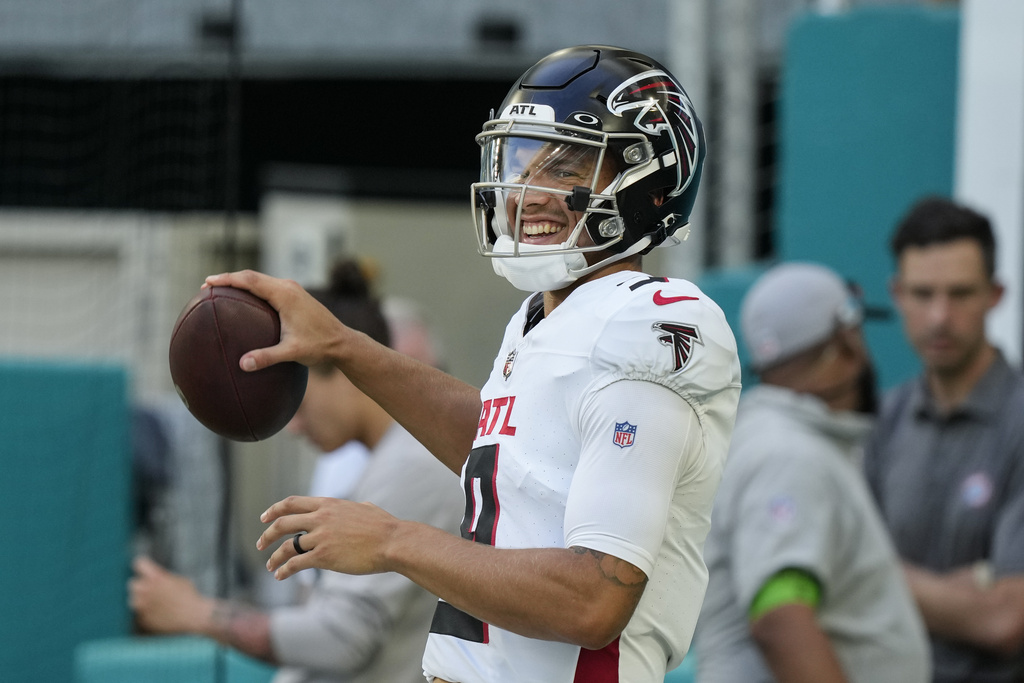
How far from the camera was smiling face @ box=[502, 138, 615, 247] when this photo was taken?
6.64 ft

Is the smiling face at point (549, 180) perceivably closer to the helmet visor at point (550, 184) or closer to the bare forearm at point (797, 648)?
the helmet visor at point (550, 184)

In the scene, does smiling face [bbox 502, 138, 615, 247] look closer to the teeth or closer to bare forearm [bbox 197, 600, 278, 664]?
the teeth

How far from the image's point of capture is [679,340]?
1833mm

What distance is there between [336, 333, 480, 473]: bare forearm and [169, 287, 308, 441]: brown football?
13cm

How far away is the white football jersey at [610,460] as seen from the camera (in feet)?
5.81

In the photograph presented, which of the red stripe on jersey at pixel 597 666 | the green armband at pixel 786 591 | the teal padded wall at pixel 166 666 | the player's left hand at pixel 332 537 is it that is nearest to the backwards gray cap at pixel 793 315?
the green armband at pixel 786 591

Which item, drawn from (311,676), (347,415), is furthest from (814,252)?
(311,676)

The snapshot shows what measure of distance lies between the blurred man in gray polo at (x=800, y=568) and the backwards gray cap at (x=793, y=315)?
0.44 ft

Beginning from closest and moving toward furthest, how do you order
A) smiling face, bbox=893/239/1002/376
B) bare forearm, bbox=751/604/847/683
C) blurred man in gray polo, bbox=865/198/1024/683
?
bare forearm, bbox=751/604/847/683
blurred man in gray polo, bbox=865/198/1024/683
smiling face, bbox=893/239/1002/376

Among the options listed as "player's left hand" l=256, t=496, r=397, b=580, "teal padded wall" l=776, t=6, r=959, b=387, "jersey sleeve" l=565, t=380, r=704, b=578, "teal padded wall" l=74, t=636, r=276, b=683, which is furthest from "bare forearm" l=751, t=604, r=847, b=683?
"teal padded wall" l=776, t=6, r=959, b=387

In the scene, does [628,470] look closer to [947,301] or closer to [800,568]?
[800,568]

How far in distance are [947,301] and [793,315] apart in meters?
0.72

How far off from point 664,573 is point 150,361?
867 cm

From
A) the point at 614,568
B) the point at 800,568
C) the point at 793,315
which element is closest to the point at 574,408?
the point at 614,568
